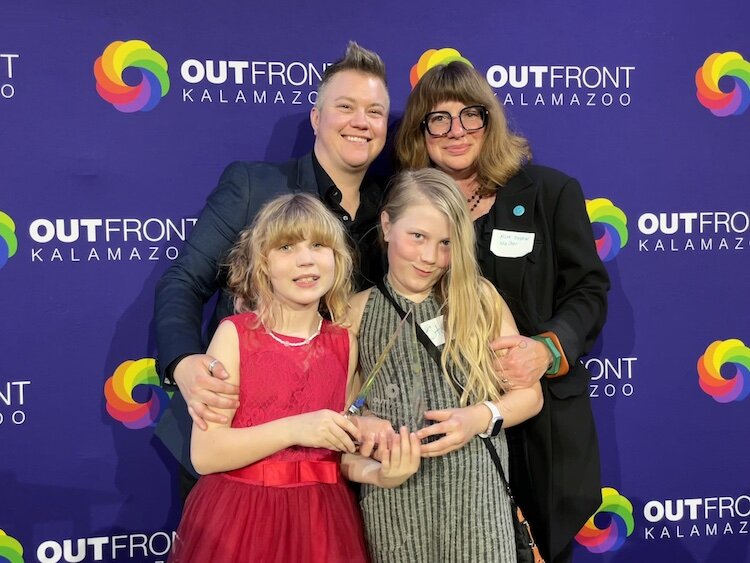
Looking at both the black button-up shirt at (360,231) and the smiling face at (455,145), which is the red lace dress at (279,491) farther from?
the smiling face at (455,145)

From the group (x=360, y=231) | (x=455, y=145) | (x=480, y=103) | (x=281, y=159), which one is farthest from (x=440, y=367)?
(x=281, y=159)

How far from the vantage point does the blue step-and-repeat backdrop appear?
2.84 m

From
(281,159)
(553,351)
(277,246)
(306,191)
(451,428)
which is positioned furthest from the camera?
(281,159)

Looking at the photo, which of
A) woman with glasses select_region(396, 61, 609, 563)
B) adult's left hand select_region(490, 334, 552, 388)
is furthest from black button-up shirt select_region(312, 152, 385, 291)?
adult's left hand select_region(490, 334, 552, 388)

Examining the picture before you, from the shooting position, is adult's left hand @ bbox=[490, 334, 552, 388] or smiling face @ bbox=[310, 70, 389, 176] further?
smiling face @ bbox=[310, 70, 389, 176]

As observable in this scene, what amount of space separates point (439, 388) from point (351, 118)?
90 centimetres

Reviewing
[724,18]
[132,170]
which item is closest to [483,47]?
[724,18]

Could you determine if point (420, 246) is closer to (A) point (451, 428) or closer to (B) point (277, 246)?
(B) point (277, 246)

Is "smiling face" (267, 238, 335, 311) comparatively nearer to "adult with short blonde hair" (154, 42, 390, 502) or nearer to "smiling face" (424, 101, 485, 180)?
"adult with short blonde hair" (154, 42, 390, 502)

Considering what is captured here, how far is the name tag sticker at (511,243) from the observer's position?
248 centimetres

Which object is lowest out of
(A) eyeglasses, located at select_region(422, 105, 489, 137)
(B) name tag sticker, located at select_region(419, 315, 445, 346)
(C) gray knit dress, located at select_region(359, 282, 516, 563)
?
(C) gray knit dress, located at select_region(359, 282, 516, 563)

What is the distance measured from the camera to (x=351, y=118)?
2523 millimetres

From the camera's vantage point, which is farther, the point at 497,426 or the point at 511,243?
the point at 511,243

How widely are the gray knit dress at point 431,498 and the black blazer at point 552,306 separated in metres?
0.31
